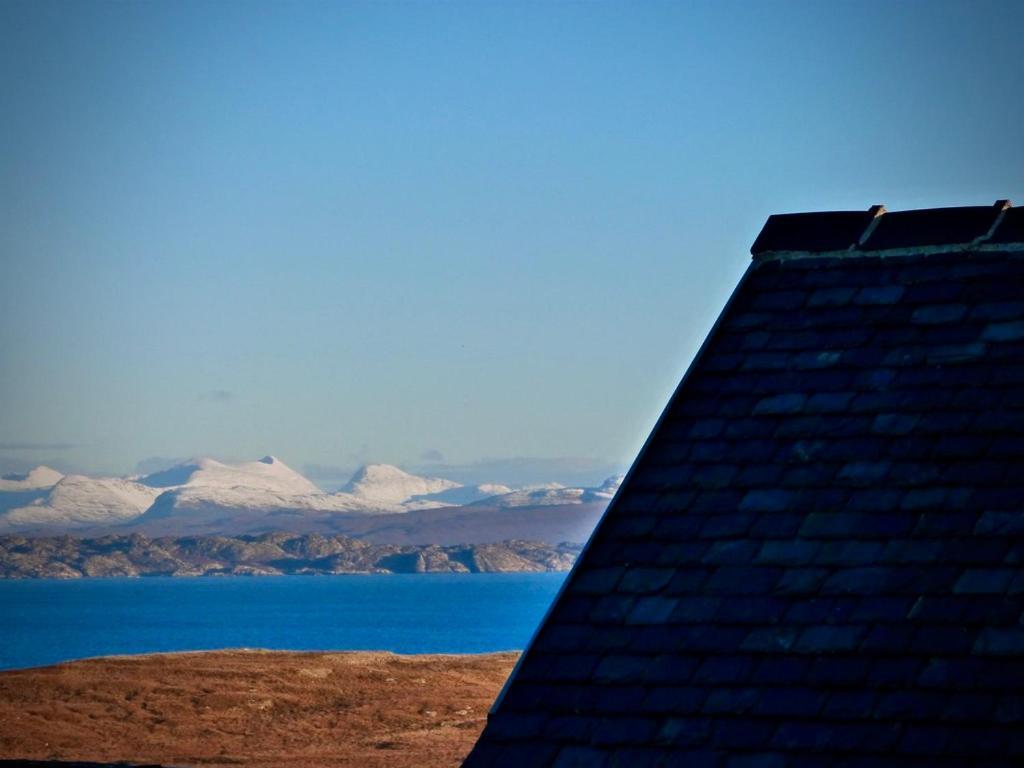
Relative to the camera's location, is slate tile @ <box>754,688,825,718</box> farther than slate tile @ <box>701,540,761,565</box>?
No

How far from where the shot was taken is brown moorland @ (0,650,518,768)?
109ft

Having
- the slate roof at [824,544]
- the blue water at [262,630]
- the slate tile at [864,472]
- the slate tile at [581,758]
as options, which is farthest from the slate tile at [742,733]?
the blue water at [262,630]

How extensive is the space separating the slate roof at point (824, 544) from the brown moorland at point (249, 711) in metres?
24.2

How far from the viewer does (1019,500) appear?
672cm

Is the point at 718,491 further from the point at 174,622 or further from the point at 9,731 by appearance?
the point at 174,622

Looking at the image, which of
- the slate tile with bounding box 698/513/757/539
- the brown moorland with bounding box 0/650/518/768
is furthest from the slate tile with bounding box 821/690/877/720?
the brown moorland with bounding box 0/650/518/768

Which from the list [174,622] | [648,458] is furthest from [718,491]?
[174,622]

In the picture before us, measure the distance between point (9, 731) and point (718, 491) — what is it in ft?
104

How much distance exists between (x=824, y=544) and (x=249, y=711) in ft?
115


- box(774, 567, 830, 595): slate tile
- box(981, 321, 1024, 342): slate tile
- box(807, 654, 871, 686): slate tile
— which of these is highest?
box(981, 321, 1024, 342): slate tile

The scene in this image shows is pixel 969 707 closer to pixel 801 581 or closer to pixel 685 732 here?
pixel 801 581

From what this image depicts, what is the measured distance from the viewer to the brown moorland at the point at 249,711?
33.2m

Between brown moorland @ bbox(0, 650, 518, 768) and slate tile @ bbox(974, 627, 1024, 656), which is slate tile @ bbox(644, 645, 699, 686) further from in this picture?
brown moorland @ bbox(0, 650, 518, 768)

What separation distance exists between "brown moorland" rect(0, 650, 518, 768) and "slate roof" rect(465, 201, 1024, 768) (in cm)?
2423
